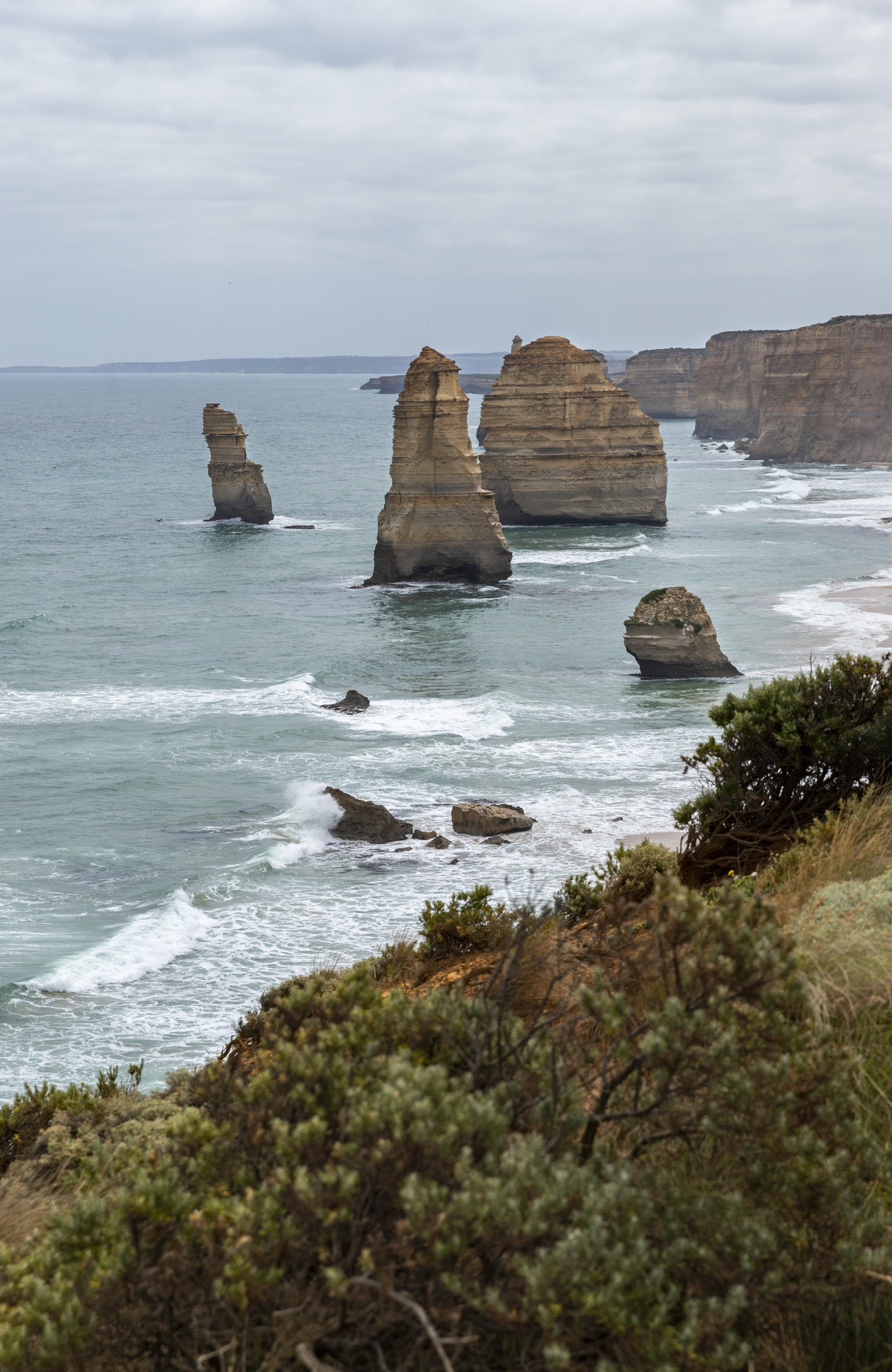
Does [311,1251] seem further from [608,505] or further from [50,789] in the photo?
Result: [608,505]

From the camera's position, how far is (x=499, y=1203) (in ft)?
10.6

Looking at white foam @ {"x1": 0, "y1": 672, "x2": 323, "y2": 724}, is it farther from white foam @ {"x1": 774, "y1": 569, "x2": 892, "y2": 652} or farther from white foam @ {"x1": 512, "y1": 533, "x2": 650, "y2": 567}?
white foam @ {"x1": 512, "y1": 533, "x2": 650, "y2": 567}

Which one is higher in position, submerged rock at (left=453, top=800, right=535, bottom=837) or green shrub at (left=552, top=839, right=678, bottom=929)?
green shrub at (left=552, top=839, right=678, bottom=929)

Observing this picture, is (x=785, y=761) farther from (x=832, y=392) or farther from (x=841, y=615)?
(x=832, y=392)

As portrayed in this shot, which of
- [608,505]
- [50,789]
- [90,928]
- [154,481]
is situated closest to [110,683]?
[50,789]

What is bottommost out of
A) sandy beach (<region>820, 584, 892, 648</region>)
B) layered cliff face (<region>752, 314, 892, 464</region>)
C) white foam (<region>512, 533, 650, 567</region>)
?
sandy beach (<region>820, 584, 892, 648</region>)

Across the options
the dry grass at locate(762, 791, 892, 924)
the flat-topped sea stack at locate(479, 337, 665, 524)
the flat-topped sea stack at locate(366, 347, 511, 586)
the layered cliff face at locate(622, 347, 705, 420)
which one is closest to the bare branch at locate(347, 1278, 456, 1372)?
the dry grass at locate(762, 791, 892, 924)

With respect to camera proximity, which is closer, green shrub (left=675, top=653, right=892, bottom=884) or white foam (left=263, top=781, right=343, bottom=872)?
green shrub (left=675, top=653, right=892, bottom=884)

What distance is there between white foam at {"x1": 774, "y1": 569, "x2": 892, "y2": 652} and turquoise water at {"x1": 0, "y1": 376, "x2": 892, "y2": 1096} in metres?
0.24

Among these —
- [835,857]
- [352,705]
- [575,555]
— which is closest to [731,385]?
[575,555]

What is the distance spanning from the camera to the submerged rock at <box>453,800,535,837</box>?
21422 millimetres

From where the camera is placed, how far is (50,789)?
25.5 metres

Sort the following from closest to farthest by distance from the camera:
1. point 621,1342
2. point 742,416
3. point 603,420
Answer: point 621,1342
point 603,420
point 742,416

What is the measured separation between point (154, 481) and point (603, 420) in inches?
1911
